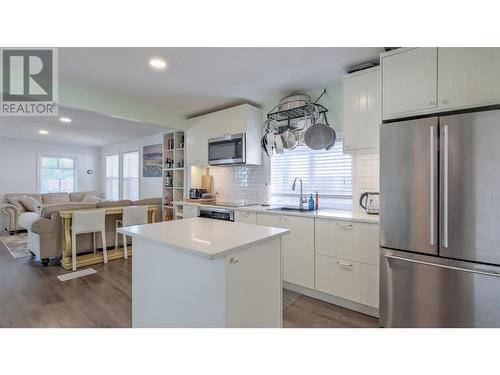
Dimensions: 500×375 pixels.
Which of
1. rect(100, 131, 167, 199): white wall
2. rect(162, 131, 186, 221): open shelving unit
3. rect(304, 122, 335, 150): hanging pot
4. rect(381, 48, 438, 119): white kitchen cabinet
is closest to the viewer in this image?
rect(381, 48, 438, 119): white kitchen cabinet

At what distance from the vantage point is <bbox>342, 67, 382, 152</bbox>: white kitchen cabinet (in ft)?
8.00

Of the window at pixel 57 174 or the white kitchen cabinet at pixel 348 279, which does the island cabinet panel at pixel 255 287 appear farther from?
the window at pixel 57 174

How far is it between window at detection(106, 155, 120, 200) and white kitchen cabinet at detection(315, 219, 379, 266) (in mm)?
6583

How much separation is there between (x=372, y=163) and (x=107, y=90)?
3423 mm

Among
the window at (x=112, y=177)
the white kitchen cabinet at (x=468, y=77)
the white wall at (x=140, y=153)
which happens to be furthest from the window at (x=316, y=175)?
the window at (x=112, y=177)

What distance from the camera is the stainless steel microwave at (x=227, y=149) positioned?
353 cm

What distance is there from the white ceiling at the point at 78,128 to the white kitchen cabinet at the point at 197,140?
1.70 feet

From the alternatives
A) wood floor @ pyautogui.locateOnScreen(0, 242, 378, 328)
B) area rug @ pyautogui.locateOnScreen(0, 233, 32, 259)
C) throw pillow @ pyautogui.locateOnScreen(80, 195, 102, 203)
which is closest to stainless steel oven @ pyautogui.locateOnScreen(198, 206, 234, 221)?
wood floor @ pyautogui.locateOnScreen(0, 242, 378, 328)

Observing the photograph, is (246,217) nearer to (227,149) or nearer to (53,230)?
(227,149)

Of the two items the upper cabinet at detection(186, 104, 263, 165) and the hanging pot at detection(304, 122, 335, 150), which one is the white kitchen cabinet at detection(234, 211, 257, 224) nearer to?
the upper cabinet at detection(186, 104, 263, 165)

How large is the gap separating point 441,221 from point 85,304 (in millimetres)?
3255

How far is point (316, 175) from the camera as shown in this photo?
3.35 meters

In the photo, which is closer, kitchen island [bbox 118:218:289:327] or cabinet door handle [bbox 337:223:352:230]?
kitchen island [bbox 118:218:289:327]

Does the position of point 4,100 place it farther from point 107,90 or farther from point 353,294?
point 353,294
